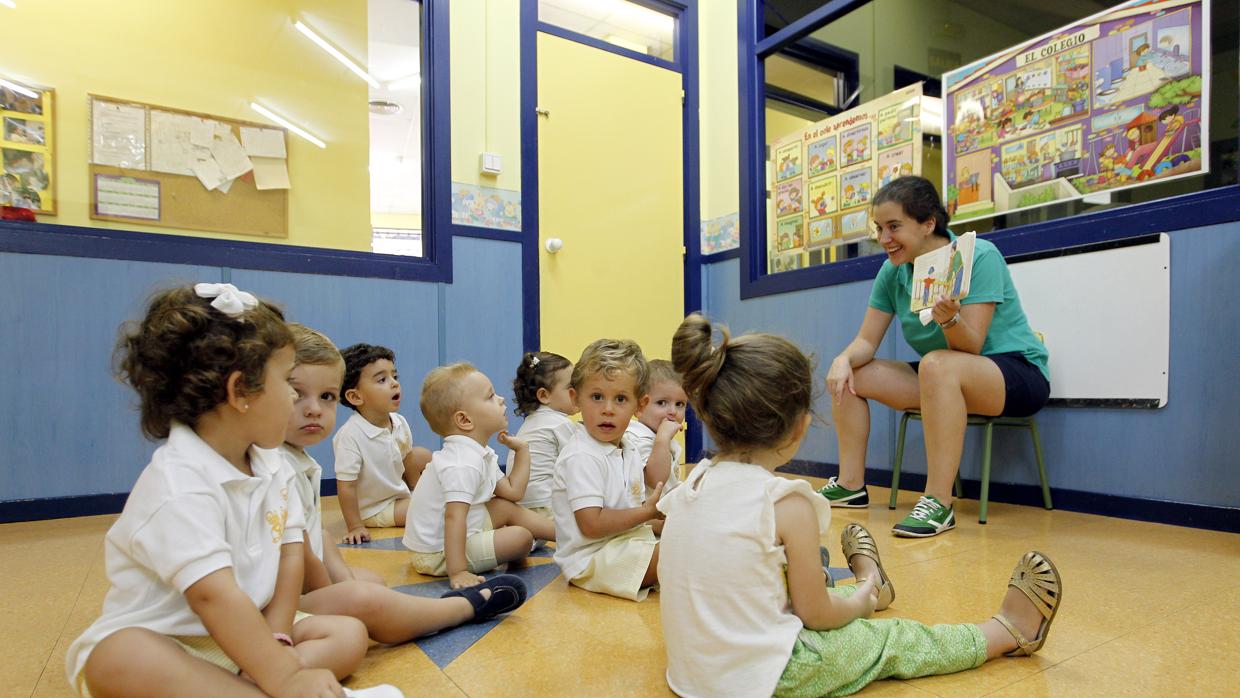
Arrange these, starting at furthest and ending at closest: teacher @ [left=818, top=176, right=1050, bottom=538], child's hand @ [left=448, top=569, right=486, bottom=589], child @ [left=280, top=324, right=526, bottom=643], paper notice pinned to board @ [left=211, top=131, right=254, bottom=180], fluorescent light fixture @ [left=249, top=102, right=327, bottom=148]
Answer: fluorescent light fixture @ [left=249, top=102, right=327, bottom=148] < paper notice pinned to board @ [left=211, top=131, right=254, bottom=180] < teacher @ [left=818, top=176, right=1050, bottom=538] < child's hand @ [left=448, top=569, right=486, bottom=589] < child @ [left=280, top=324, right=526, bottom=643]

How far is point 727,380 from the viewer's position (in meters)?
1.03

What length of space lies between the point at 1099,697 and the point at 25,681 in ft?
5.37

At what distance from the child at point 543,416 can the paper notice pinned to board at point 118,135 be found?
1.86m

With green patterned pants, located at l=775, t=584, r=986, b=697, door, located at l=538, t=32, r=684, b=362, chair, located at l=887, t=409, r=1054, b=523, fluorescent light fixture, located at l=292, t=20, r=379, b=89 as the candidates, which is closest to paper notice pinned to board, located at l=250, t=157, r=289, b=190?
fluorescent light fixture, located at l=292, t=20, r=379, b=89

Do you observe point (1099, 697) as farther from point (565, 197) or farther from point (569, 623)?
point (565, 197)

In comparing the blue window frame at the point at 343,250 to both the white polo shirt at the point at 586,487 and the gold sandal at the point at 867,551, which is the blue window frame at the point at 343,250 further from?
the gold sandal at the point at 867,551

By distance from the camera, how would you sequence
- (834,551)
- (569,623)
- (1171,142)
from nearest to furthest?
(569,623) → (834,551) → (1171,142)

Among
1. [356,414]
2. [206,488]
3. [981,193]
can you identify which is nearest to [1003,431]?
[981,193]

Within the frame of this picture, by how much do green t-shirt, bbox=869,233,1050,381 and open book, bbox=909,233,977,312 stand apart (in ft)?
0.17

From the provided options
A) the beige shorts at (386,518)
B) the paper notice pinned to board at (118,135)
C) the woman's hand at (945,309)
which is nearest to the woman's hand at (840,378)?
the woman's hand at (945,309)

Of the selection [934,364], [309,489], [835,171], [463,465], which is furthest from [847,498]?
[309,489]

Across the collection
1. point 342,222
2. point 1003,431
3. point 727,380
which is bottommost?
point 1003,431

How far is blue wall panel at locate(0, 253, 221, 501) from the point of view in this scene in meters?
2.49

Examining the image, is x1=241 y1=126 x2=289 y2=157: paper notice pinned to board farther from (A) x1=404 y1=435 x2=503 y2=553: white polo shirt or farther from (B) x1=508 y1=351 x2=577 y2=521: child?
(A) x1=404 y1=435 x2=503 y2=553: white polo shirt
